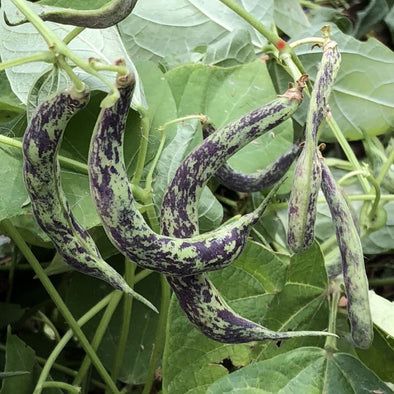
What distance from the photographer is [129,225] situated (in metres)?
0.36

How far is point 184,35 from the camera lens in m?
0.74

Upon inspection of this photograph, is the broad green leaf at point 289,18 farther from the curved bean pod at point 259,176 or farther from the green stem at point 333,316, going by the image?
the green stem at point 333,316

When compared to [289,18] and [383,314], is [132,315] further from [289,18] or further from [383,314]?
[289,18]

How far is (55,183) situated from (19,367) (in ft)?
0.84

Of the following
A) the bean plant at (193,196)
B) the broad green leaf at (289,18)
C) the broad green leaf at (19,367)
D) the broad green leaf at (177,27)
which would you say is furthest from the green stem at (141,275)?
the broad green leaf at (289,18)

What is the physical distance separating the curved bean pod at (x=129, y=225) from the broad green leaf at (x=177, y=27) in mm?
344

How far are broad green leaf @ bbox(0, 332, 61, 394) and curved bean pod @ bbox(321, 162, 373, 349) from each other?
11.1 inches

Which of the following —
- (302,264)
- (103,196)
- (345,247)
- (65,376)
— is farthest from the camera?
(65,376)

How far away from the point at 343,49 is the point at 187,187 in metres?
0.42

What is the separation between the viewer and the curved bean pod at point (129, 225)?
338mm

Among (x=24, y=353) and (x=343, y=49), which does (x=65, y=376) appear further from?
(x=343, y=49)

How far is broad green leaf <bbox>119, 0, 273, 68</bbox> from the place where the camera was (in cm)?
71

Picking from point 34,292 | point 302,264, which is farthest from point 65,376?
point 302,264

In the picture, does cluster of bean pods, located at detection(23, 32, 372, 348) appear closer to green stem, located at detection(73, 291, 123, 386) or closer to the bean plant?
the bean plant
